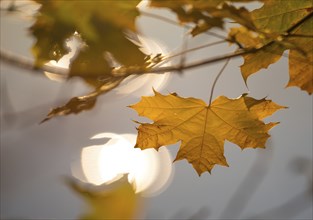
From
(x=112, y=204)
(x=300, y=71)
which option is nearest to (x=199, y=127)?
(x=300, y=71)

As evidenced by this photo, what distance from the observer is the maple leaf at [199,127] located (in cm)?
138

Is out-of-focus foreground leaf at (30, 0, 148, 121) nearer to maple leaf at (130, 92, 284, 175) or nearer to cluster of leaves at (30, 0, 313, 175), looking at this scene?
A: cluster of leaves at (30, 0, 313, 175)

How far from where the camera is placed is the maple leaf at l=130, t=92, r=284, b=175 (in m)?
1.38

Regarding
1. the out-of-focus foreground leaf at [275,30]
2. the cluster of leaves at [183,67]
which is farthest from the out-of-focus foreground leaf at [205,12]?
the out-of-focus foreground leaf at [275,30]

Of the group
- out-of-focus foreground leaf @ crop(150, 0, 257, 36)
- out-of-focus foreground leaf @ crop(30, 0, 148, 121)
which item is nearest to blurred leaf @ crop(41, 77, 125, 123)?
out-of-focus foreground leaf @ crop(30, 0, 148, 121)

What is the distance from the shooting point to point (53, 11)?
2.41 feet

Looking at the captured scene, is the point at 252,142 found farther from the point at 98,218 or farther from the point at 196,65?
the point at 98,218

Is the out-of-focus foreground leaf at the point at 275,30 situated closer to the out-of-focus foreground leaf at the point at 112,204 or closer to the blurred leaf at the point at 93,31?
the blurred leaf at the point at 93,31

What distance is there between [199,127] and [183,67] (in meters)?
0.63

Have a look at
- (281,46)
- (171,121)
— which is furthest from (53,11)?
(171,121)

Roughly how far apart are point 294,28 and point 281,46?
0.36 ft

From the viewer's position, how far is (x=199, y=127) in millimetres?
1481

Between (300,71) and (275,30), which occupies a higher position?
(275,30)

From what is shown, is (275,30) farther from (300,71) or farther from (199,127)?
(199,127)
